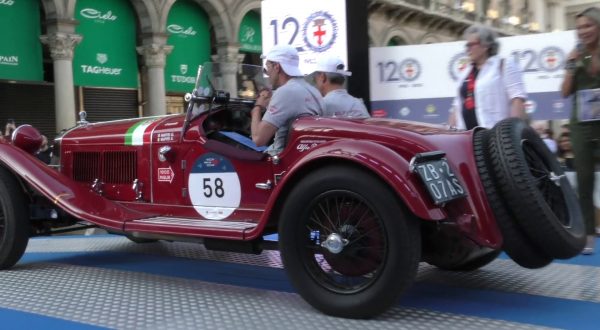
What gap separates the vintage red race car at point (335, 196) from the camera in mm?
3039

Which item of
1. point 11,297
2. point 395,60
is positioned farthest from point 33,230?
point 395,60

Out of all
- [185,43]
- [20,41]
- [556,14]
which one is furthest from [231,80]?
[556,14]

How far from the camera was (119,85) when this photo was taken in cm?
1756

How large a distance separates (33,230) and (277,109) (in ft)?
7.75

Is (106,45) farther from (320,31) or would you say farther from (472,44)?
(472,44)

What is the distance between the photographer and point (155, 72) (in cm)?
1792

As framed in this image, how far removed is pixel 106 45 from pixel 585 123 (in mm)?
14902

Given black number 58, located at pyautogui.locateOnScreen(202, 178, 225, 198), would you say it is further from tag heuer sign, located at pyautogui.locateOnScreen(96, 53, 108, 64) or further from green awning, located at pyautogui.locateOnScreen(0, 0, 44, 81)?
tag heuer sign, located at pyautogui.locateOnScreen(96, 53, 108, 64)

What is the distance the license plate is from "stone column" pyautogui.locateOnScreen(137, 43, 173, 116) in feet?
51.0

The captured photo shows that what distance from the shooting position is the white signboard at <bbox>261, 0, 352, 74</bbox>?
7.32 m

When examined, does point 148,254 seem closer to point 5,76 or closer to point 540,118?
point 540,118

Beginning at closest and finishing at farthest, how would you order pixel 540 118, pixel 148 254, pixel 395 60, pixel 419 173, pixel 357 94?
pixel 419 173 < pixel 148 254 < pixel 357 94 < pixel 540 118 < pixel 395 60

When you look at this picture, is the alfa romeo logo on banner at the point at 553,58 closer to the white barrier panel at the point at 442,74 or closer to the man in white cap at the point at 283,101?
the white barrier panel at the point at 442,74

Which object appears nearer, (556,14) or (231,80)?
(231,80)
